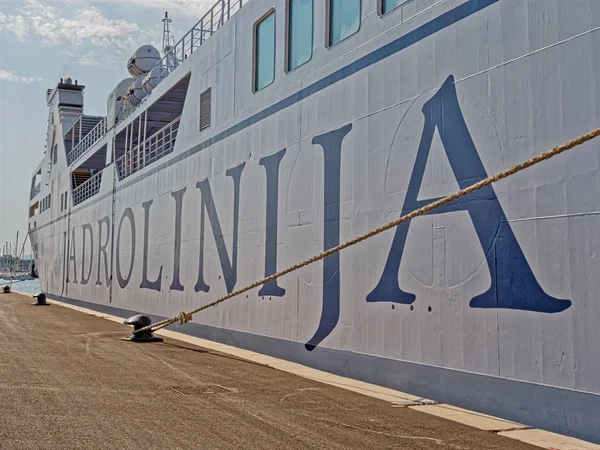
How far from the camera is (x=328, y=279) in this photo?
9.68m

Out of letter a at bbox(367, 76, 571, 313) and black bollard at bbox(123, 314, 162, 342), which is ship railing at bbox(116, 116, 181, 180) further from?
letter a at bbox(367, 76, 571, 313)

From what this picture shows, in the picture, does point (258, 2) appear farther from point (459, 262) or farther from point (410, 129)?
point (459, 262)

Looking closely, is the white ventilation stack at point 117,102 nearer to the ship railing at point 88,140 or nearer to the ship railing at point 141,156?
the ship railing at point 88,140

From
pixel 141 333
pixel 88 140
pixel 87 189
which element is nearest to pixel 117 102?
pixel 88 140

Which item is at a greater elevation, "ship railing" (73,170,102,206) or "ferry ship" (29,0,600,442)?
"ship railing" (73,170,102,206)

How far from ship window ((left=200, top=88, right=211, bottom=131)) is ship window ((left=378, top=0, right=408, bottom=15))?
749 cm

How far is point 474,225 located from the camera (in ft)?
22.7

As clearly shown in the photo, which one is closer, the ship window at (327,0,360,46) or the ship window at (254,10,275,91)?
the ship window at (327,0,360,46)

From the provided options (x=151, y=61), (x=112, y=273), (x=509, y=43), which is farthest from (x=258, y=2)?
(x=151, y=61)

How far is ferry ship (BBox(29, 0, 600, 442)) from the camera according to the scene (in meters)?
5.90

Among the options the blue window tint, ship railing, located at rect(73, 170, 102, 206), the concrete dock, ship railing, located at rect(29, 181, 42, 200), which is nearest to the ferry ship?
the blue window tint

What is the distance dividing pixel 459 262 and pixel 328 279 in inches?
116

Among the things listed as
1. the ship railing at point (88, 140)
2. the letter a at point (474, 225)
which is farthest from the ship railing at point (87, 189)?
the letter a at point (474, 225)

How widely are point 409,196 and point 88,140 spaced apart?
2678 cm
